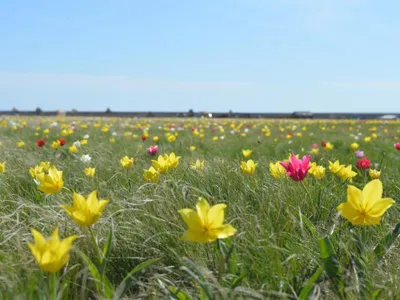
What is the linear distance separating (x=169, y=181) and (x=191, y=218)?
4.82 feet

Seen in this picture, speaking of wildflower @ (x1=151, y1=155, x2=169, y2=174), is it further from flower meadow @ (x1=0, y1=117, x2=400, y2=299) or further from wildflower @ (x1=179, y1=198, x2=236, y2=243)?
wildflower @ (x1=179, y1=198, x2=236, y2=243)

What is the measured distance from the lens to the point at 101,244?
7.66 ft

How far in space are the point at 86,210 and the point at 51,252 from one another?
11.8 inches

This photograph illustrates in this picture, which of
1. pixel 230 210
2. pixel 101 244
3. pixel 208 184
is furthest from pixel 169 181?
pixel 101 244

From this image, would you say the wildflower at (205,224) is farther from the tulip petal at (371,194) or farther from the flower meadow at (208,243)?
the tulip petal at (371,194)

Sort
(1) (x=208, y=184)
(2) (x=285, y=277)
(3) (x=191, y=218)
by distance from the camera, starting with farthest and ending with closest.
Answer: (1) (x=208, y=184), (2) (x=285, y=277), (3) (x=191, y=218)

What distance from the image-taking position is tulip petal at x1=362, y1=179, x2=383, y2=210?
1835 mm

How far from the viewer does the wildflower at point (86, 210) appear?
1779mm

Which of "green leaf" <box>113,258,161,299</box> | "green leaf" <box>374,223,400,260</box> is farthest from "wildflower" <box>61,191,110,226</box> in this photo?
"green leaf" <box>374,223,400,260</box>

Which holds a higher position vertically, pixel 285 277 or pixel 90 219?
pixel 90 219

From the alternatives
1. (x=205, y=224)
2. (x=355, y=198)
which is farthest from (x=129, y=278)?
(x=355, y=198)

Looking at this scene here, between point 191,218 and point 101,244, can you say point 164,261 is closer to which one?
point 101,244

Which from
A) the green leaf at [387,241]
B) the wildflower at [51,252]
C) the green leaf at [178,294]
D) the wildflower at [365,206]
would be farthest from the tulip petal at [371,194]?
Result: the wildflower at [51,252]

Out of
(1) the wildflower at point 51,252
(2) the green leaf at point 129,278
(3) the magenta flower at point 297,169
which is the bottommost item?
(2) the green leaf at point 129,278
